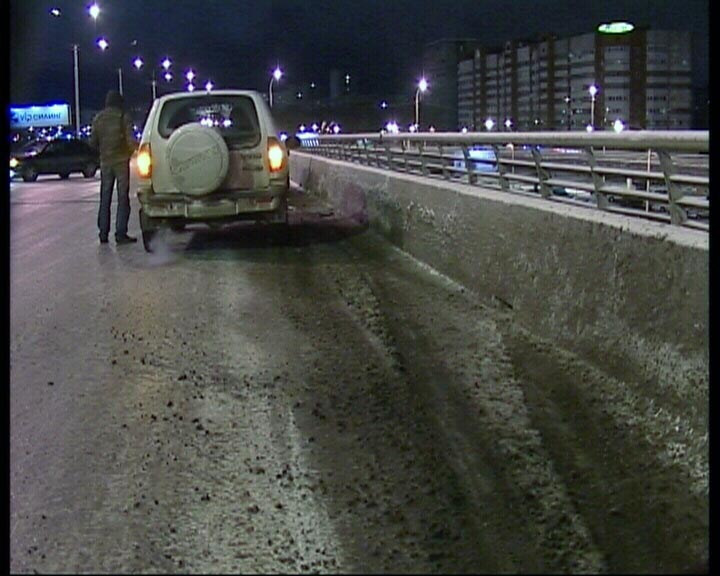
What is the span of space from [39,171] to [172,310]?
31.0 metres

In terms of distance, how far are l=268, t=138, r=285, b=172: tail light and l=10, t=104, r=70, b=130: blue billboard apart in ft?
142

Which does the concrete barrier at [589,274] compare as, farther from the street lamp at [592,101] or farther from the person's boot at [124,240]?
the street lamp at [592,101]

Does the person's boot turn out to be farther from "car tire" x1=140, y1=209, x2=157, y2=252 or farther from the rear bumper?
the rear bumper

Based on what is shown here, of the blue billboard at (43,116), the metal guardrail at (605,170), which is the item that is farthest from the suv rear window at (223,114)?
the blue billboard at (43,116)

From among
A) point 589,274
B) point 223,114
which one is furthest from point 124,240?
point 589,274

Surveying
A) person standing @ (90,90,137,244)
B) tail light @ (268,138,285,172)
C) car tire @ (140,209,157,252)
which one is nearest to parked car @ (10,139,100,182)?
person standing @ (90,90,137,244)

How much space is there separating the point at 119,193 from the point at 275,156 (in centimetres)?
270

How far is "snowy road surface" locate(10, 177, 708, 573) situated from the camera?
14.0 ft

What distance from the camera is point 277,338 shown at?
330 inches

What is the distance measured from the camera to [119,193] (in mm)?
15008

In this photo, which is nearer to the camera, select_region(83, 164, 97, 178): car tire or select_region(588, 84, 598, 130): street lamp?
select_region(588, 84, 598, 130): street lamp

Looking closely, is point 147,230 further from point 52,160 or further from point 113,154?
point 52,160
